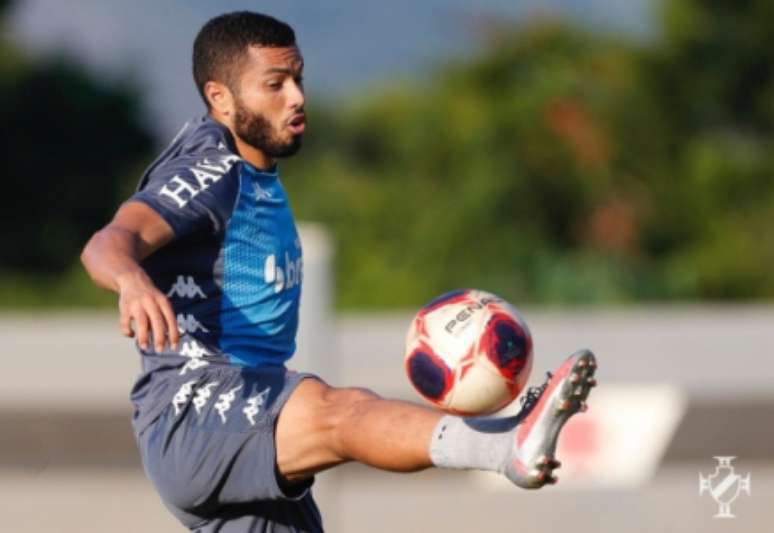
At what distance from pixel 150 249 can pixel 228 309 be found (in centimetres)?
63

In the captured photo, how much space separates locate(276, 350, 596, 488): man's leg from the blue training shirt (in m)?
0.44

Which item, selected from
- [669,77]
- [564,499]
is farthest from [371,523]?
[669,77]

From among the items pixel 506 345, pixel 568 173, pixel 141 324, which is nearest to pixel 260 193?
pixel 506 345

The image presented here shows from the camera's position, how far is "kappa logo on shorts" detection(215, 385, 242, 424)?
571 centimetres

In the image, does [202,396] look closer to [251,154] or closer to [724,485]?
[251,154]

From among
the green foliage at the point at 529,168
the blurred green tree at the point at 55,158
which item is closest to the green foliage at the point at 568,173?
the green foliage at the point at 529,168

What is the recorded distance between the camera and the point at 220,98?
613 centimetres

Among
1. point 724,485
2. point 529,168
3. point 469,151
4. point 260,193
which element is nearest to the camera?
point 260,193

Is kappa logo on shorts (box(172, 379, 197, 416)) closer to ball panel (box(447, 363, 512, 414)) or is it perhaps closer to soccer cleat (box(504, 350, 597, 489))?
ball panel (box(447, 363, 512, 414))

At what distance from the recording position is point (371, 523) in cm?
1162

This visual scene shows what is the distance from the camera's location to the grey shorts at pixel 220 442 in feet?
18.5

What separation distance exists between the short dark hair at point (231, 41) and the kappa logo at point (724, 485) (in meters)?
5.66

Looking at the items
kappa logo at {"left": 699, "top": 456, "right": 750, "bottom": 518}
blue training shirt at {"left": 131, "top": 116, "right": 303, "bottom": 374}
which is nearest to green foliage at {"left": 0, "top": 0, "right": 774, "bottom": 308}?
kappa logo at {"left": 699, "top": 456, "right": 750, "bottom": 518}

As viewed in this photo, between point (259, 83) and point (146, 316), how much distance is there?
142cm
